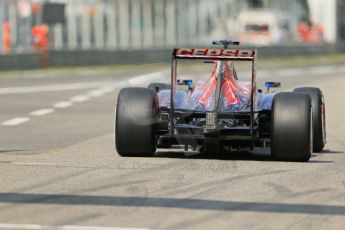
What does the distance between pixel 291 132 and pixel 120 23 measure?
40.1 meters

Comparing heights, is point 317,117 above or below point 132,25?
above

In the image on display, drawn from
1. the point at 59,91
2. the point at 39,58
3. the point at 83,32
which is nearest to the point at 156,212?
the point at 59,91

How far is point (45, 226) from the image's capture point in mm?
8070

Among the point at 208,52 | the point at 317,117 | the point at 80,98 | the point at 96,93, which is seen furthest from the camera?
the point at 96,93

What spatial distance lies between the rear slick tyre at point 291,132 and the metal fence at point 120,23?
101 ft

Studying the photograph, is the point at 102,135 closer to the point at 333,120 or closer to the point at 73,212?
the point at 333,120

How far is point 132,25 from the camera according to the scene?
52938 millimetres

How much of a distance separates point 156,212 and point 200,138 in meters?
4.11

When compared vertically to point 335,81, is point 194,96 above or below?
above

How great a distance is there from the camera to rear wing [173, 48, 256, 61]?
42.4ft

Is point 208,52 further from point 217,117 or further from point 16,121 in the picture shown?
point 16,121

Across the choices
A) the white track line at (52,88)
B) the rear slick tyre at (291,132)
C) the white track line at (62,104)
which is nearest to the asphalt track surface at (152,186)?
the rear slick tyre at (291,132)

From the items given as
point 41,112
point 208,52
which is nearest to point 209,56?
point 208,52

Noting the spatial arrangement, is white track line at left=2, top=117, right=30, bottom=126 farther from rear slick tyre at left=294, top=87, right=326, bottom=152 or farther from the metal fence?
the metal fence
